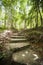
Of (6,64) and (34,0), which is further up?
(34,0)

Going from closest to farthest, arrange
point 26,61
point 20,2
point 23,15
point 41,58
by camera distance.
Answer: point 26,61 → point 41,58 → point 20,2 → point 23,15

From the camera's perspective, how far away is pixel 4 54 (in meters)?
6.03

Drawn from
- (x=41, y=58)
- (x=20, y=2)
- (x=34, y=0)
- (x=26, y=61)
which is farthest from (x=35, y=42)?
(x=20, y=2)

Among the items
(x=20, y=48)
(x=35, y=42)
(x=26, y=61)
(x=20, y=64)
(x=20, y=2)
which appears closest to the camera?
(x=20, y=64)

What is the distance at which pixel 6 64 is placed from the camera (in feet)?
18.6

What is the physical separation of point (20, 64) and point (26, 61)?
1.48ft

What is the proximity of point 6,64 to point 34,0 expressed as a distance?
14905 mm

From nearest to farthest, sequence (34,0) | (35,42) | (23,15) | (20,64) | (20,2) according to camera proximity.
A: (20,64)
(35,42)
(34,0)
(20,2)
(23,15)

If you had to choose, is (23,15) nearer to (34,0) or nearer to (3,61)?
(34,0)

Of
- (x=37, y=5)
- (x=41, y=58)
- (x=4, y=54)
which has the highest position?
(x=37, y=5)

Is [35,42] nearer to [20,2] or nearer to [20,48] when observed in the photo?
[20,48]

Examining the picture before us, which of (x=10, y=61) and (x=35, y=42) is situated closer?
(x=10, y=61)

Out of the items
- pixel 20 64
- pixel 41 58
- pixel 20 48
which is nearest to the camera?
pixel 20 64

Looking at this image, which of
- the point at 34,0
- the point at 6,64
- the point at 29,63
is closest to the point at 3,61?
the point at 6,64
